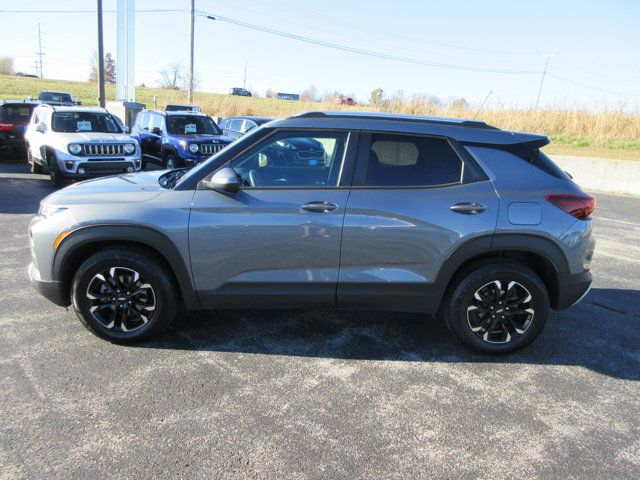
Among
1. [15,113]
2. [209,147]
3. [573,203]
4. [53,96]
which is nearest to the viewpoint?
[573,203]

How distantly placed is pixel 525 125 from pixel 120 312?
68.1ft

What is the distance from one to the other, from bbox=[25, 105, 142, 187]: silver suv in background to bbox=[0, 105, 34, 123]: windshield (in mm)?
3329

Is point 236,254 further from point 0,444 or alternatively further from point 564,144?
point 564,144

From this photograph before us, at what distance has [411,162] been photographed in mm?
3627

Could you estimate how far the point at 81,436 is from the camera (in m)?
2.69

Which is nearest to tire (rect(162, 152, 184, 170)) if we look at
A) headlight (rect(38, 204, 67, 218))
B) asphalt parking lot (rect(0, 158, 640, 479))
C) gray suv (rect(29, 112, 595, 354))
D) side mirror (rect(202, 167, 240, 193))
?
asphalt parking lot (rect(0, 158, 640, 479))

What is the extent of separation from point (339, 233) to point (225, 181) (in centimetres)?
89

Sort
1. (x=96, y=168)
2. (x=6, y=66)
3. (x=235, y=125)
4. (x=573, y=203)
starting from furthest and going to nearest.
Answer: (x=6, y=66) < (x=235, y=125) < (x=96, y=168) < (x=573, y=203)

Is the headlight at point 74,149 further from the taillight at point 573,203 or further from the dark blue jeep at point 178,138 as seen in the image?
the taillight at point 573,203

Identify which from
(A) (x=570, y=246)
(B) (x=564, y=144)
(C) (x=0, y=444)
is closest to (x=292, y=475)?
(C) (x=0, y=444)

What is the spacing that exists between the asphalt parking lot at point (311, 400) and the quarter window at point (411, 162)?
4.42 feet

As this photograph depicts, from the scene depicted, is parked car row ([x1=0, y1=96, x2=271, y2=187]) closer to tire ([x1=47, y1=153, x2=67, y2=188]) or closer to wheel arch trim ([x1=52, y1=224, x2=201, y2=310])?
tire ([x1=47, y1=153, x2=67, y2=188])

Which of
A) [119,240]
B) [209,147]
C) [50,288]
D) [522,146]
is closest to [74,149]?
[209,147]

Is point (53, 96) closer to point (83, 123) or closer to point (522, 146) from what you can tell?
point (83, 123)
